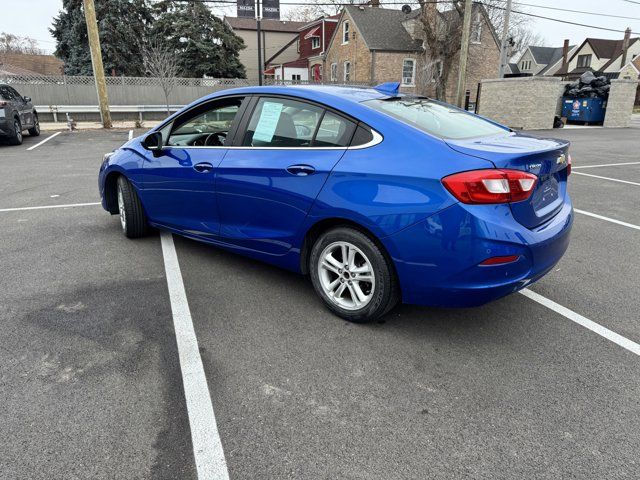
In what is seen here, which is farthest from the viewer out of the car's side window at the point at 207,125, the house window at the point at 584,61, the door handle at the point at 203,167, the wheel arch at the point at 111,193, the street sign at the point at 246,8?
the house window at the point at 584,61

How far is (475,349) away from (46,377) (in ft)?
8.59

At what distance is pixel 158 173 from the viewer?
176 inches

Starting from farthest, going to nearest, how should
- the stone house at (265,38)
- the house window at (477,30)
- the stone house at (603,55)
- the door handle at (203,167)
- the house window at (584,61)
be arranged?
the house window at (584,61)
the stone house at (603,55)
the stone house at (265,38)
the house window at (477,30)
the door handle at (203,167)

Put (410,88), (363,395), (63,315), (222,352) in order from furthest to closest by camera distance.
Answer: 1. (410,88)
2. (63,315)
3. (222,352)
4. (363,395)

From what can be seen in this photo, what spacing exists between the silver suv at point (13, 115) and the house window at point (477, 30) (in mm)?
29325

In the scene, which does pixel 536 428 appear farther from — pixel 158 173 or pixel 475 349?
pixel 158 173

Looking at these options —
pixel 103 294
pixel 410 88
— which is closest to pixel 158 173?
pixel 103 294

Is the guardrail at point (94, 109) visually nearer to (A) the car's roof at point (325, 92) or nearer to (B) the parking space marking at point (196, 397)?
(A) the car's roof at point (325, 92)

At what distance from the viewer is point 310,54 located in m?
43.8

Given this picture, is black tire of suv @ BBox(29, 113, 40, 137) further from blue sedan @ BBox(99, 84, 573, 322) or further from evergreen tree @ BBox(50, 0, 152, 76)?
evergreen tree @ BBox(50, 0, 152, 76)

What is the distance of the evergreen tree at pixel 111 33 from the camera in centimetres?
2986

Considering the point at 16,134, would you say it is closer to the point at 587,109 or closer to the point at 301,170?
the point at 301,170

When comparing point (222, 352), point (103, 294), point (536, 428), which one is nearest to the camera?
point (536, 428)

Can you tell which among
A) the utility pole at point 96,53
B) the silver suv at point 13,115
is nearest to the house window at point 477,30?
the utility pole at point 96,53
